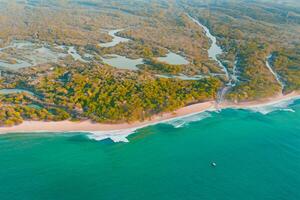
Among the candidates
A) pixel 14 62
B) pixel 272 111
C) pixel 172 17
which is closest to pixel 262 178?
pixel 272 111

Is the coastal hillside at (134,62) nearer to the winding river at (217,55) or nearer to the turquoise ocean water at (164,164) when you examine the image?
the winding river at (217,55)

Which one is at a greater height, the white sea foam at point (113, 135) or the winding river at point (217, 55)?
the winding river at point (217, 55)

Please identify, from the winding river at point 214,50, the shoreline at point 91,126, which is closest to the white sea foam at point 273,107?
the shoreline at point 91,126

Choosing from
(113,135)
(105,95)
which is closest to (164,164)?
(113,135)

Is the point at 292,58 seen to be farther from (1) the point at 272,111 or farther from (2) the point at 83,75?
(2) the point at 83,75

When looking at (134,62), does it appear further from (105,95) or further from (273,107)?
(273,107)

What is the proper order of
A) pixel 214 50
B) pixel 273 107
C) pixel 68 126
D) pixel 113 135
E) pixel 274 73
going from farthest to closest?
1. pixel 214 50
2. pixel 274 73
3. pixel 273 107
4. pixel 68 126
5. pixel 113 135

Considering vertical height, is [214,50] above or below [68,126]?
above

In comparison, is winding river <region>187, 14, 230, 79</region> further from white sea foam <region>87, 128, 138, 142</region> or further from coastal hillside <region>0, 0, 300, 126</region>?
white sea foam <region>87, 128, 138, 142</region>
